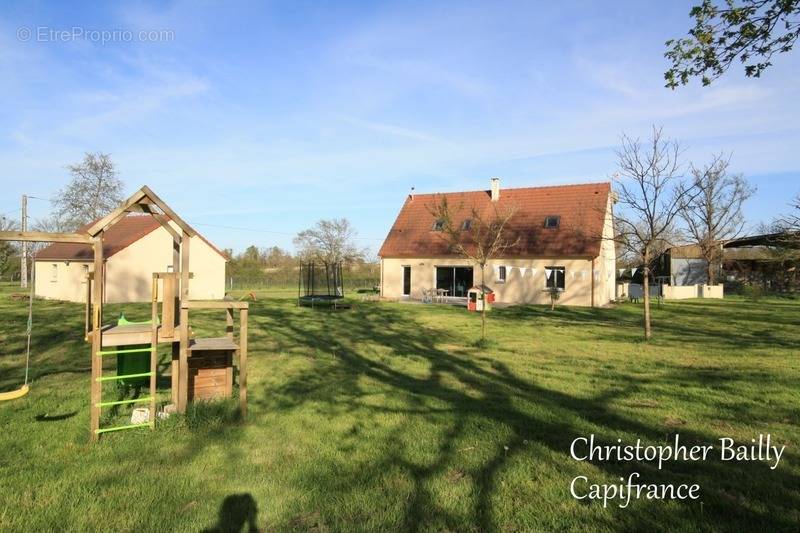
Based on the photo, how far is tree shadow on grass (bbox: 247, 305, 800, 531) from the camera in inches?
149

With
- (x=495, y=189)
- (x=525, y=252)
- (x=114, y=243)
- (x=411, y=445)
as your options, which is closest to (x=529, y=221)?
(x=525, y=252)

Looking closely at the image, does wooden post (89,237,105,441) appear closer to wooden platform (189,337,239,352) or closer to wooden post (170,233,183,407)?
wooden post (170,233,183,407)

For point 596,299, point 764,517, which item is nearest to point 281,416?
point 764,517

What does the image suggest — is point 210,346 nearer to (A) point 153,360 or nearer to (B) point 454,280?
(A) point 153,360

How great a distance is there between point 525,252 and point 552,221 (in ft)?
8.43

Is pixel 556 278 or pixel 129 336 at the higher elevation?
pixel 556 278

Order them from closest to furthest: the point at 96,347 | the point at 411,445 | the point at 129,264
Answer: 1. the point at 411,445
2. the point at 96,347
3. the point at 129,264

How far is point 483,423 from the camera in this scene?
19.4ft

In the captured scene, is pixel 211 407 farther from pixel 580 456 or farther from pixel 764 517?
pixel 764 517

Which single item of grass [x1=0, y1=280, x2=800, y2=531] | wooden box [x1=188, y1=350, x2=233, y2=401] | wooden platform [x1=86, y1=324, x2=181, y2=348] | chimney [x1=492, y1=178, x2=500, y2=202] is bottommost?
grass [x1=0, y1=280, x2=800, y2=531]

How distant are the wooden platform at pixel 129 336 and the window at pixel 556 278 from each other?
22.6 meters

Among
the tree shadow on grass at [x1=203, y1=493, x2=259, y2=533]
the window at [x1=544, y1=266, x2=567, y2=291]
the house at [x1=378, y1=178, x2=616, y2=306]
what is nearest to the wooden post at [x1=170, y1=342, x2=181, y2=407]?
the tree shadow on grass at [x1=203, y1=493, x2=259, y2=533]

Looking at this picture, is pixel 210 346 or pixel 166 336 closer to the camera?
pixel 166 336

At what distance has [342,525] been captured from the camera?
3.67m
